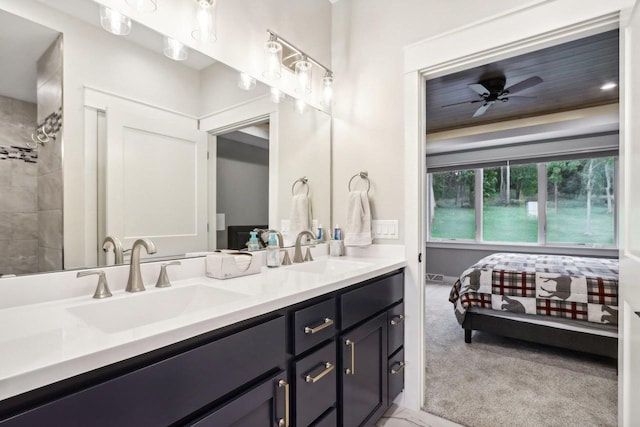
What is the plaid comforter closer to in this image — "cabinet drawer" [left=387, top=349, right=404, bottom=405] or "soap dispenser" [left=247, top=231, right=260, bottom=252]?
"cabinet drawer" [left=387, top=349, right=404, bottom=405]

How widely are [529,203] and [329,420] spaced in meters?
4.94

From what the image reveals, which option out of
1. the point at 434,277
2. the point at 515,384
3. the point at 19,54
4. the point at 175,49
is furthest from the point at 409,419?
the point at 434,277

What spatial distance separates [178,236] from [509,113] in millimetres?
4328

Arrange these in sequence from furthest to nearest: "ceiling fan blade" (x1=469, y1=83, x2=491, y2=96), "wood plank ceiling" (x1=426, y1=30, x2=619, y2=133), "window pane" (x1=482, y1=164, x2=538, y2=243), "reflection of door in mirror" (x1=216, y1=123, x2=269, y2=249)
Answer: "window pane" (x1=482, y1=164, x2=538, y2=243) → "ceiling fan blade" (x1=469, y1=83, x2=491, y2=96) → "wood plank ceiling" (x1=426, y1=30, x2=619, y2=133) → "reflection of door in mirror" (x1=216, y1=123, x2=269, y2=249)

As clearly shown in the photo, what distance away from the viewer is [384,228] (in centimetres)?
202

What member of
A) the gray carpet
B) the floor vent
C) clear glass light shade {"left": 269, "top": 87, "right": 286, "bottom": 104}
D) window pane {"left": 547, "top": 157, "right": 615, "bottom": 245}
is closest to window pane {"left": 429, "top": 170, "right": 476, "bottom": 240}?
the floor vent

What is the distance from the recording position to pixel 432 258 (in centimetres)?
569

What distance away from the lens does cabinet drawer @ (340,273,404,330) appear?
4.47 feet

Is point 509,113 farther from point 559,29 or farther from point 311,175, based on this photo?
point 311,175

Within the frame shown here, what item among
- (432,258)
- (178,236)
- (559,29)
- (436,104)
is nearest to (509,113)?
(436,104)

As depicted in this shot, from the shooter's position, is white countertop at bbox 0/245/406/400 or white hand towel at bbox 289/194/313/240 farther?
white hand towel at bbox 289/194/313/240

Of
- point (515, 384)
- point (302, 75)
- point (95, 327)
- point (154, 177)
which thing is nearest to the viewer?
point (95, 327)

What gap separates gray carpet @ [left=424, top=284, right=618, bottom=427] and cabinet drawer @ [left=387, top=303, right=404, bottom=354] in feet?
1.53

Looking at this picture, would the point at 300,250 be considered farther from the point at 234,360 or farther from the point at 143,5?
the point at 143,5
